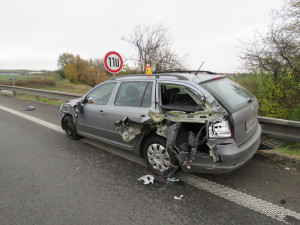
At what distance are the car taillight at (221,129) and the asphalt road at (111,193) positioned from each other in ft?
2.63

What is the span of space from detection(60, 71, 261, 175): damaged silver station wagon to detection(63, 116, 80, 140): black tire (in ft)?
3.33

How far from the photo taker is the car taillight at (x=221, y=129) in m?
2.37

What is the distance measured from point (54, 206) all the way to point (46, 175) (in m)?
0.88

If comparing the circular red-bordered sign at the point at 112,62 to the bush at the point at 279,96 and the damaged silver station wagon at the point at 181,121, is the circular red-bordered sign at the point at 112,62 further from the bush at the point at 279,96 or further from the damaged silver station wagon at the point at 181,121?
the bush at the point at 279,96

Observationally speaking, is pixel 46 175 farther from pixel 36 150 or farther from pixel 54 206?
pixel 36 150

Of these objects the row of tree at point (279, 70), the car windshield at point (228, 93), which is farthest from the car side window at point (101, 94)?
the row of tree at point (279, 70)

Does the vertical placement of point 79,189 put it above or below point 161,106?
below

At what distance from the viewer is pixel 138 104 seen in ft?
10.4

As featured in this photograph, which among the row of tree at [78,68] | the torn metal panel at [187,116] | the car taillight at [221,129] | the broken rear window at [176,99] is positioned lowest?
the car taillight at [221,129]

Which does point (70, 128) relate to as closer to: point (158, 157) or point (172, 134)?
point (158, 157)

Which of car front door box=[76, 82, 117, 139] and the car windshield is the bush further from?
car front door box=[76, 82, 117, 139]

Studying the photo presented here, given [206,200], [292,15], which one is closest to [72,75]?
[292,15]

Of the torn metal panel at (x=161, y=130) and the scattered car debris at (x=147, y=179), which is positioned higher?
the torn metal panel at (x=161, y=130)

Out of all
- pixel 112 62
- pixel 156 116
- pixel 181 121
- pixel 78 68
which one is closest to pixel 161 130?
pixel 156 116
